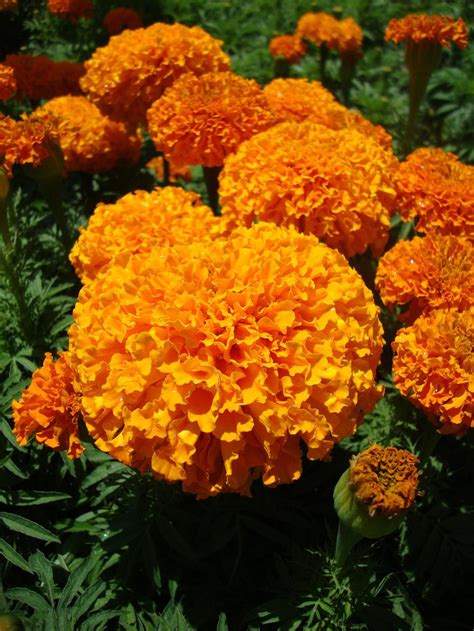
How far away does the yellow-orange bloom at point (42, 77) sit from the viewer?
3.20m

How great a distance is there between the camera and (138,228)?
2.07 meters

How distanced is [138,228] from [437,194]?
1063 mm

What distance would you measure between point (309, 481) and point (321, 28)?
11.0 feet

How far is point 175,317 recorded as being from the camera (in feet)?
4.66

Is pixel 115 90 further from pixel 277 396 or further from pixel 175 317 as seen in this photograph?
pixel 277 396

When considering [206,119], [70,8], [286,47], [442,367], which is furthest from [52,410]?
[286,47]

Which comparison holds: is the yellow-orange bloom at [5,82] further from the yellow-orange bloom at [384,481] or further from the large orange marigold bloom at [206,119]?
the yellow-orange bloom at [384,481]

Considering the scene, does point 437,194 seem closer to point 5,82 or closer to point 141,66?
point 141,66

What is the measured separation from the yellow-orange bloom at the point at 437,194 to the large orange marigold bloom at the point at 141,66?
1.15m

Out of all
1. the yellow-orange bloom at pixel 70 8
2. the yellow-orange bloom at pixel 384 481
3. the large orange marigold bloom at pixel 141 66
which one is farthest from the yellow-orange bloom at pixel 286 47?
the yellow-orange bloom at pixel 384 481

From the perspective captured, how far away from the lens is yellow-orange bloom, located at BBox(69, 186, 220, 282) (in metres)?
2.03

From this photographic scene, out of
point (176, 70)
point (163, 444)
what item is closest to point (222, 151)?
point (176, 70)

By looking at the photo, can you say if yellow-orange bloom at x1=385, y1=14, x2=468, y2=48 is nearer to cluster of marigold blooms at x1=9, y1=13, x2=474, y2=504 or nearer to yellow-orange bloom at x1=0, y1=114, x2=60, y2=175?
cluster of marigold blooms at x1=9, y1=13, x2=474, y2=504

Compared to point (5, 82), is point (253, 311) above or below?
below
